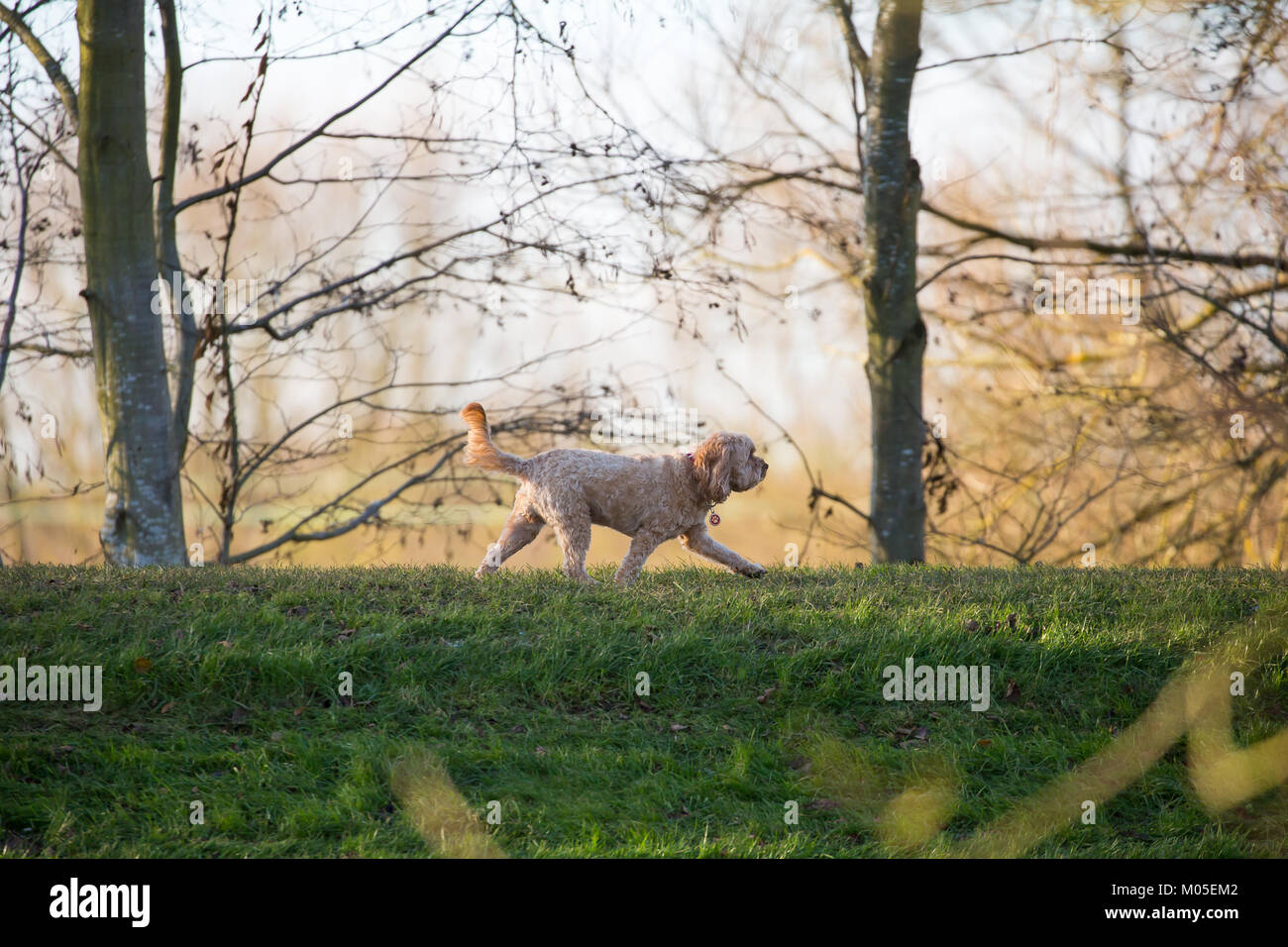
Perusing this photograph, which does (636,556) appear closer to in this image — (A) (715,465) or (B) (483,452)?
(A) (715,465)

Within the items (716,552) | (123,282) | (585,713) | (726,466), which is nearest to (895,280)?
(716,552)

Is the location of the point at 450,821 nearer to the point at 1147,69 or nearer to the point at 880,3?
the point at 880,3

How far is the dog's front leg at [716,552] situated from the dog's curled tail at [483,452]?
1.38 meters

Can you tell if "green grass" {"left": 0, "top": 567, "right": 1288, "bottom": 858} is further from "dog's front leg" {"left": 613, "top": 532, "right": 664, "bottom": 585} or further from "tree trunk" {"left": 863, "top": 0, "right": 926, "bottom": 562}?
"tree trunk" {"left": 863, "top": 0, "right": 926, "bottom": 562}

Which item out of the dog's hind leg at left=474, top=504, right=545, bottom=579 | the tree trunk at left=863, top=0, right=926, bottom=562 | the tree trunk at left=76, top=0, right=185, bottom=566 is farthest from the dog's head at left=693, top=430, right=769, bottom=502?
the tree trunk at left=76, top=0, right=185, bottom=566

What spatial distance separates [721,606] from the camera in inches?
275

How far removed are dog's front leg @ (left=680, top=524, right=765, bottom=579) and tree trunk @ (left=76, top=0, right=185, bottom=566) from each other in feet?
17.4

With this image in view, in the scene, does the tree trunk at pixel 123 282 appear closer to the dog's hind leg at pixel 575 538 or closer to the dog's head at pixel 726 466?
the dog's hind leg at pixel 575 538

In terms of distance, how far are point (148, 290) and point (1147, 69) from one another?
11581 mm

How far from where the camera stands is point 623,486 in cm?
739

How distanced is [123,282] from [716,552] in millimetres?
6349

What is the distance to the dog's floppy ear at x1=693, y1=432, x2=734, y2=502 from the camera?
24.1 feet

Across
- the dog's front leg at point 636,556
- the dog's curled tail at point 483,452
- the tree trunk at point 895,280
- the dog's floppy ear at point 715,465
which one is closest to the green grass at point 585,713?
the dog's front leg at point 636,556
